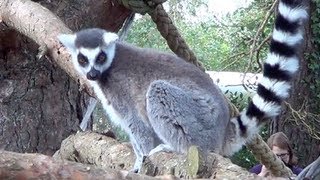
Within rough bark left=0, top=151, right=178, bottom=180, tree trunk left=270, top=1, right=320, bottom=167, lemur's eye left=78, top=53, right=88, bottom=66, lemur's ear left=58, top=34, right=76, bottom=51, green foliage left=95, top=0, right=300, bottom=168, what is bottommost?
tree trunk left=270, top=1, right=320, bottom=167

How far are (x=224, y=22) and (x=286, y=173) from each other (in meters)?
3.87

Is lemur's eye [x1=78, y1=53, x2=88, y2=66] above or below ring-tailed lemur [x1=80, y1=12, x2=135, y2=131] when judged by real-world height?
above

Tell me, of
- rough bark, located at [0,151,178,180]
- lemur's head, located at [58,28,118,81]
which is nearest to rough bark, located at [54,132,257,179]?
rough bark, located at [0,151,178,180]

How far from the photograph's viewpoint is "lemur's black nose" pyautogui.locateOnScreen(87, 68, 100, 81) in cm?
326

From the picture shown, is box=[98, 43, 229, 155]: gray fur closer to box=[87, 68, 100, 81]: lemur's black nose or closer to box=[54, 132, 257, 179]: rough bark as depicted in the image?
box=[87, 68, 100, 81]: lemur's black nose

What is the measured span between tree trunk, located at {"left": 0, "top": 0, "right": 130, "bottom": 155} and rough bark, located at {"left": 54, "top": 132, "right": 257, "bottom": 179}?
375 millimetres

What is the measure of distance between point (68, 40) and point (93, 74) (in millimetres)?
230

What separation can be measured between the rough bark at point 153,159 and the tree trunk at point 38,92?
37 centimetres

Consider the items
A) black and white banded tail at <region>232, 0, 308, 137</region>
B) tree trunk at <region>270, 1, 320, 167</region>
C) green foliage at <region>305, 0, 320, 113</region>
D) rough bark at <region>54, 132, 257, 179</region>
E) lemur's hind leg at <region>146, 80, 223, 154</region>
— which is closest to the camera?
rough bark at <region>54, 132, 257, 179</region>

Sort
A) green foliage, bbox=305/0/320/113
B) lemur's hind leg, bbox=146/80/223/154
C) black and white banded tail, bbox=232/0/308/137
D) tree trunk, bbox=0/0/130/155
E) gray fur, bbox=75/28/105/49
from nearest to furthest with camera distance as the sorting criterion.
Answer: black and white banded tail, bbox=232/0/308/137, lemur's hind leg, bbox=146/80/223/154, gray fur, bbox=75/28/105/49, tree trunk, bbox=0/0/130/155, green foliage, bbox=305/0/320/113

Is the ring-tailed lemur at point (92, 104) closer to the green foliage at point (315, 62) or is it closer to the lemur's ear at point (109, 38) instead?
the lemur's ear at point (109, 38)

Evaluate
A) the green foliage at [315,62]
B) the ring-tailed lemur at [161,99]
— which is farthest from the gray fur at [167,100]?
the green foliage at [315,62]

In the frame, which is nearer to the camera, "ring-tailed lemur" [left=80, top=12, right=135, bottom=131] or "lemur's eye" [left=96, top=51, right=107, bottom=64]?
"lemur's eye" [left=96, top=51, right=107, bottom=64]

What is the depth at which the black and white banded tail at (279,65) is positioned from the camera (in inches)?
108
